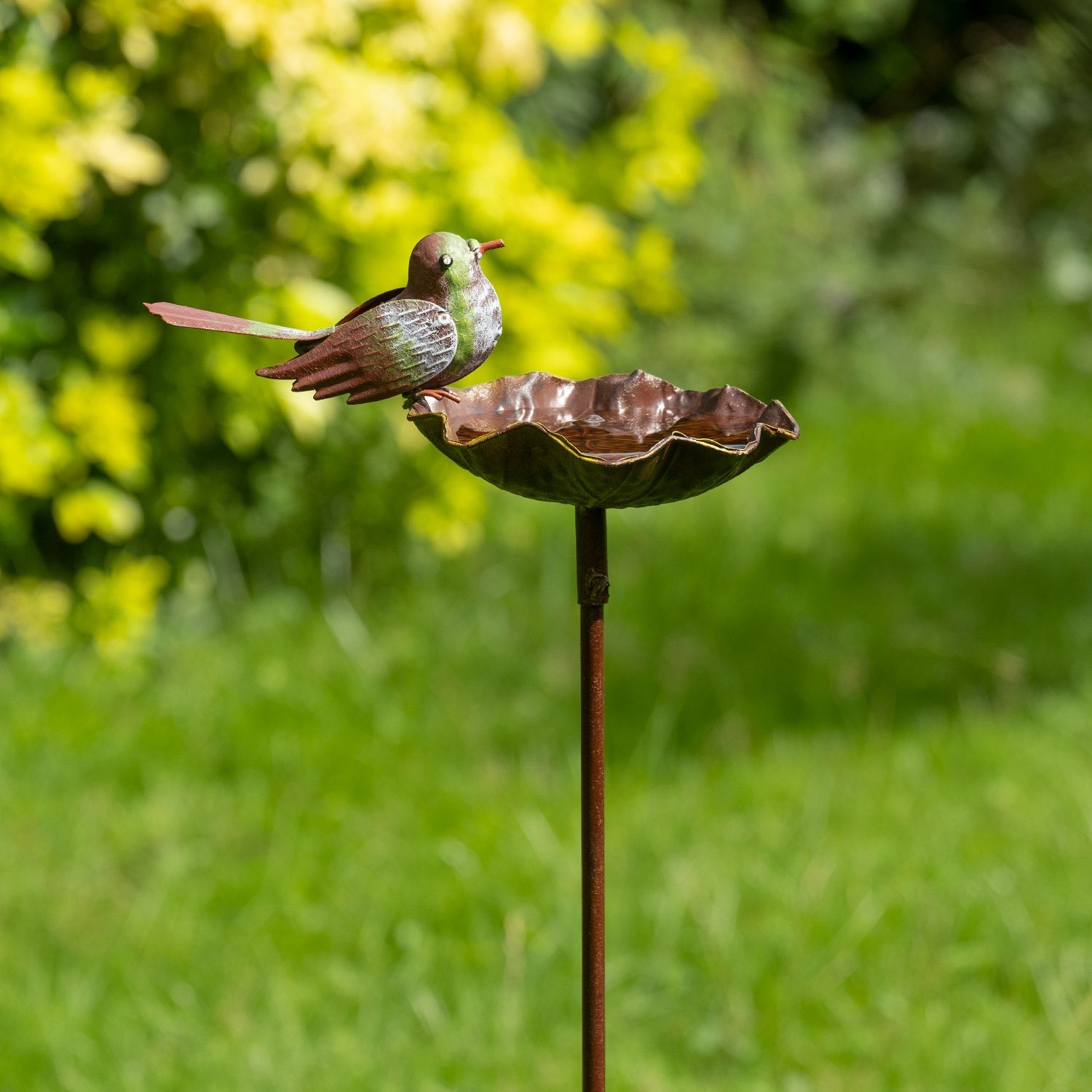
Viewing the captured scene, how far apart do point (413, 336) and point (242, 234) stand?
2.03 m

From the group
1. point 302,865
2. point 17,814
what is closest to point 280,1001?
point 302,865

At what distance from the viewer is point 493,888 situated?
7.76 ft

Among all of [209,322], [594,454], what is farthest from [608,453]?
[209,322]

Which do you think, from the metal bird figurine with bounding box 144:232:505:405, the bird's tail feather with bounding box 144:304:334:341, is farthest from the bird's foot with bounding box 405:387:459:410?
the bird's tail feather with bounding box 144:304:334:341

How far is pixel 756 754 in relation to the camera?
2830 millimetres

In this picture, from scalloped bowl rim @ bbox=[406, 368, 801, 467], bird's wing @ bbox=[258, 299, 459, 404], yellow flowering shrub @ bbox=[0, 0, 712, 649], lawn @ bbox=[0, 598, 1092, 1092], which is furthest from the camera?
yellow flowering shrub @ bbox=[0, 0, 712, 649]

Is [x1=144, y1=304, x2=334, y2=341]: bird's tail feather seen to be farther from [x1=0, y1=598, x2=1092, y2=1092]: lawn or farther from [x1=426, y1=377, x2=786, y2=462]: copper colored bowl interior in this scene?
[x1=0, y1=598, x2=1092, y2=1092]: lawn

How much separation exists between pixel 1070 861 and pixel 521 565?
1693 millimetres

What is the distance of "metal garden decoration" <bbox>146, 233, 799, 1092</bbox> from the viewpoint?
1.17m

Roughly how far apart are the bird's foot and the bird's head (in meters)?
0.09

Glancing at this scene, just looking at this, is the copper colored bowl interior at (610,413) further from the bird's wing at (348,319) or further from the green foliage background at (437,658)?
the green foliage background at (437,658)

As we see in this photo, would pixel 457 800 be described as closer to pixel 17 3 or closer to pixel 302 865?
pixel 302 865

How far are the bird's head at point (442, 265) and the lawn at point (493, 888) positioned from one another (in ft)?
3.88

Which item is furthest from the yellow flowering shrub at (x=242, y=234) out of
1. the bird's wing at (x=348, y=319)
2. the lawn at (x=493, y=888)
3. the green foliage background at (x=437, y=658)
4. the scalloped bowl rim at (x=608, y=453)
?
the scalloped bowl rim at (x=608, y=453)
